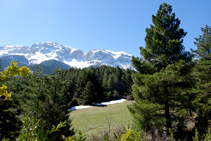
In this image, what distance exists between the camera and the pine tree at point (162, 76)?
21.9 feet

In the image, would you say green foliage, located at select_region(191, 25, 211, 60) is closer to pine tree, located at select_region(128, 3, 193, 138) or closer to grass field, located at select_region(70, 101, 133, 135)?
pine tree, located at select_region(128, 3, 193, 138)

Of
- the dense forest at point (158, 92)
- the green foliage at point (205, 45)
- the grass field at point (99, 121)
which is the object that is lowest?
the grass field at point (99, 121)

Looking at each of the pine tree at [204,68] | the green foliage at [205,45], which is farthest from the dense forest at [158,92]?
the green foliage at [205,45]

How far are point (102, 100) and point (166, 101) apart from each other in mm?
37303

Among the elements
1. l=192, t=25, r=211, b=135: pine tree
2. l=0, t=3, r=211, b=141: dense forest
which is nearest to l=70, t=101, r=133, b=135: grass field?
l=0, t=3, r=211, b=141: dense forest

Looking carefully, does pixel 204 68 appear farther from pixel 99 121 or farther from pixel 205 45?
pixel 99 121

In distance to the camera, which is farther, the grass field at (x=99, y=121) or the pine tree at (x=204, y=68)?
the grass field at (x=99, y=121)

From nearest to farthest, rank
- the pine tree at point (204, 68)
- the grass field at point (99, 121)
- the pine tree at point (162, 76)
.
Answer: the pine tree at point (162, 76), the pine tree at point (204, 68), the grass field at point (99, 121)

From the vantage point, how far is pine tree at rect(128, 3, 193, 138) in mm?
6676

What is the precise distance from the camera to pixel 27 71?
1649 millimetres

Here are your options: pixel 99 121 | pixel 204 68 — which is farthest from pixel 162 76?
pixel 99 121

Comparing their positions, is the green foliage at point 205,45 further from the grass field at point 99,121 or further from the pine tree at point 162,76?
the grass field at point 99,121

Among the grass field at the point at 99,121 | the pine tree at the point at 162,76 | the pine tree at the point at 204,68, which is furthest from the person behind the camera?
the grass field at the point at 99,121

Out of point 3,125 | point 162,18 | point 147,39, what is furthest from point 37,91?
point 162,18
